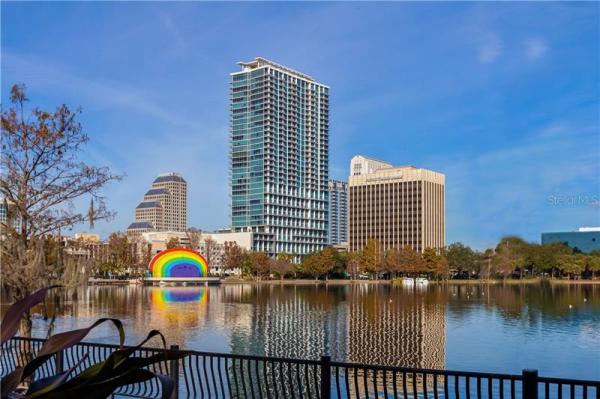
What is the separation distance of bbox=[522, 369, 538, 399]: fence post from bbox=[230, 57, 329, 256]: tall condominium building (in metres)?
164

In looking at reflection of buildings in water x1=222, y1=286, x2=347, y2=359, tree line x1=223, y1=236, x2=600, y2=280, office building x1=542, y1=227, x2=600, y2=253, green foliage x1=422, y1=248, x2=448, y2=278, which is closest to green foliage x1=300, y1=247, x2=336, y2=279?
tree line x1=223, y1=236, x2=600, y2=280

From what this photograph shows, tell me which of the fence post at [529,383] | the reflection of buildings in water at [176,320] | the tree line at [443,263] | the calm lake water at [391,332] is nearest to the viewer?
the fence post at [529,383]

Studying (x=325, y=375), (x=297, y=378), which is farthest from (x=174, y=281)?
(x=325, y=375)

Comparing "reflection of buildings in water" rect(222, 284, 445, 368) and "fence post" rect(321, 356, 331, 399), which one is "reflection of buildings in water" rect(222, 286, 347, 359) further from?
"fence post" rect(321, 356, 331, 399)

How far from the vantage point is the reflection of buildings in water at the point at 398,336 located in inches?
992

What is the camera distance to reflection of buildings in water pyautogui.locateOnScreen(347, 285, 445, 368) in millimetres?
25203

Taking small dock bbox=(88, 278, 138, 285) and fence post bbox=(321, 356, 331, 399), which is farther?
small dock bbox=(88, 278, 138, 285)

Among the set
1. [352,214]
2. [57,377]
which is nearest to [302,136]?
[352,214]

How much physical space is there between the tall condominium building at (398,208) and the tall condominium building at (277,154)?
1192cm

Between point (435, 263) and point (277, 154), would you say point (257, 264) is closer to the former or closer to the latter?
point (435, 263)

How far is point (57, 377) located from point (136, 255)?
123377 millimetres

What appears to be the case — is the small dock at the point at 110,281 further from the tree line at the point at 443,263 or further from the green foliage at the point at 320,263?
the green foliage at the point at 320,263

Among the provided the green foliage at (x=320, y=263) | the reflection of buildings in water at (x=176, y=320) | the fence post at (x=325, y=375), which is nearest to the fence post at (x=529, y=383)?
the fence post at (x=325, y=375)

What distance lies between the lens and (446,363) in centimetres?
2453
